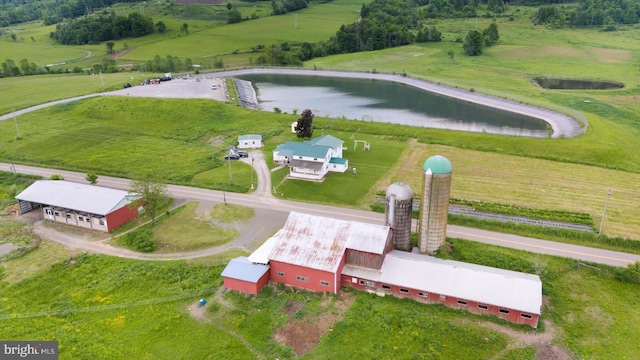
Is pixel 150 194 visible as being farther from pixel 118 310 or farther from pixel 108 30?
pixel 108 30

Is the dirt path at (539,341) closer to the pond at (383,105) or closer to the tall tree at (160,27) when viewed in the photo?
the pond at (383,105)

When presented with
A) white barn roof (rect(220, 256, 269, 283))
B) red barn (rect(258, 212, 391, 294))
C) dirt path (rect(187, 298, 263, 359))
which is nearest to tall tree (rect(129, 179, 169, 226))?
white barn roof (rect(220, 256, 269, 283))

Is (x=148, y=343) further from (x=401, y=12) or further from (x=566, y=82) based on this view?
(x=401, y=12)

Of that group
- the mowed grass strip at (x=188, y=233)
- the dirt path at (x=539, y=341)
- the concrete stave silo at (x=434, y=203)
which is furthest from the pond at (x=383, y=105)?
the dirt path at (x=539, y=341)

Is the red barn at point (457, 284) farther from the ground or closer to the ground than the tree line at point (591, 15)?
closer to the ground

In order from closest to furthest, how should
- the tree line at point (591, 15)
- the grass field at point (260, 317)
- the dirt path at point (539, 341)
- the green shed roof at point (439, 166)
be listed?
the dirt path at point (539, 341) → the grass field at point (260, 317) → the green shed roof at point (439, 166) → the tree line at point (591, 15)

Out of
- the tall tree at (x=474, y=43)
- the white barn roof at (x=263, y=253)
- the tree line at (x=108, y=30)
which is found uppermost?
the tree line at (x=108, y=30)

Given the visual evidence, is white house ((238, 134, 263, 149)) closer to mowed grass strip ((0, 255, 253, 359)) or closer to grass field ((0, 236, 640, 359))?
mowed grass strip ((0, 255, 253, 359))
